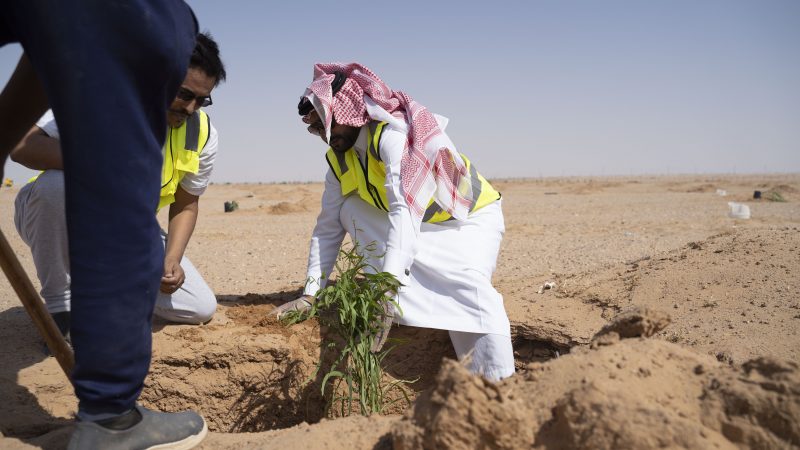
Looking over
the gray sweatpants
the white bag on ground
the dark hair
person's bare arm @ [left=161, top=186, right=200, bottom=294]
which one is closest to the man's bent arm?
person's bare arm @ [left=161, top=186, right=200, bottom=294]

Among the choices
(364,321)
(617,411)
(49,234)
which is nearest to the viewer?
(617,411)

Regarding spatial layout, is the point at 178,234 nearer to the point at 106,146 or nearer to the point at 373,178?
the point at 373,178

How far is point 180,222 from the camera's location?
3498mm

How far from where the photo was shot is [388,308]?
3059mm

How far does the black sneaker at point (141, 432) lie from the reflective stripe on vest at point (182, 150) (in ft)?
5.85

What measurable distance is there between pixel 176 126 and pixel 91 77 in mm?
1974

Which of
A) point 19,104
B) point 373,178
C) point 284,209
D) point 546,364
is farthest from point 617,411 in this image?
point 284,209

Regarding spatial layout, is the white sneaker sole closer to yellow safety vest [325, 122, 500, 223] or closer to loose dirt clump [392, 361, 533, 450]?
loose dirt clump [392, 361, 533, 450]

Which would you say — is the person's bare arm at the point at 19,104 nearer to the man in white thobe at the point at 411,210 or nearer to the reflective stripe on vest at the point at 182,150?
the reflective stripe on vest at the point at 182,150

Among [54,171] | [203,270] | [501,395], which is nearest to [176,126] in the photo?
[54,171]

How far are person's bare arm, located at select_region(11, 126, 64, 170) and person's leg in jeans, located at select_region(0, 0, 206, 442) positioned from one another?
176 centimetres

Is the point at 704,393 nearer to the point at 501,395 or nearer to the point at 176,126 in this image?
the point at 501,395

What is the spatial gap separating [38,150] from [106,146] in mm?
1987

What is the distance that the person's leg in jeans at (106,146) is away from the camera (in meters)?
1.41
